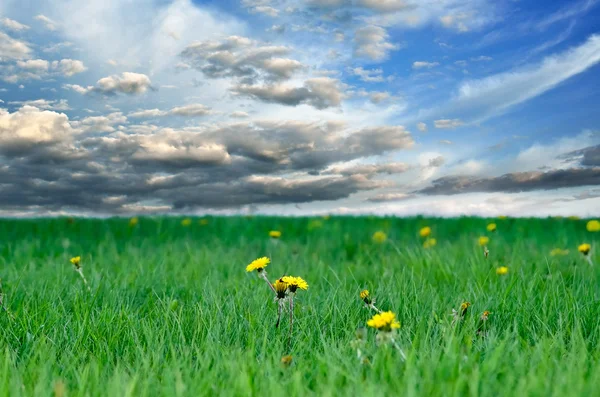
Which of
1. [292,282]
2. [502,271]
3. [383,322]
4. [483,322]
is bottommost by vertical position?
[483,322]

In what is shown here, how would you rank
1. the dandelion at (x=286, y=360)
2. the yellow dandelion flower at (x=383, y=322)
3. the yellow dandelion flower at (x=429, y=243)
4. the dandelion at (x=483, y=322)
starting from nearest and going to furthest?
1. the yellow dandelion flower at (x=383, y=322)
2. the dandelion at (x=286, y=360)
3. the dandelion at (x=483, y=322)
4. the yellow dandelion flower at (x=429, y=243)

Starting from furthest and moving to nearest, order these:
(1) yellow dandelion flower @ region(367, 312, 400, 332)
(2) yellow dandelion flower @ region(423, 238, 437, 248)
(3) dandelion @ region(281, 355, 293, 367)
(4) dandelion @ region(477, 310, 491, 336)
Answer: (2) yellow dandelion flower @ region(423, 238, 437, 248)
(4) dandelion @ region(477, 310, 491, 336)
(3) dandelion @ region(281, 355, 293, 367)
(1) yellow dandelion flower @ region(367, 312, 400, 332)

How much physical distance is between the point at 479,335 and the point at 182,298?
2.05m

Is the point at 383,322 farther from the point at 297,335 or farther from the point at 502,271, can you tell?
the point at 502,271

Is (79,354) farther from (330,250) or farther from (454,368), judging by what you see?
(330,250)

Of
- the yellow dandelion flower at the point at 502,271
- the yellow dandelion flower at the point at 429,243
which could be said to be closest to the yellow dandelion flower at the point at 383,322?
the yellow dandelion flower at the point at 502,271

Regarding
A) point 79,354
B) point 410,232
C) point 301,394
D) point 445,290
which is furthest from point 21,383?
point 410,232

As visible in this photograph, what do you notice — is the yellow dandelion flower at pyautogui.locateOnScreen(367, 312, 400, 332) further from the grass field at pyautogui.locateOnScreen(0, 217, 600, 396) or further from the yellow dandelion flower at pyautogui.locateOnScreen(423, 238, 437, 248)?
A: the yellow dandelion flower at pyautogui.locateOnScreen(423, 238, 437, 248)

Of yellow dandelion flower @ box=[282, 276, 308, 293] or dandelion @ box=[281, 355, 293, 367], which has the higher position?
yellow dandelion flower @ box=[282, 276, 308, 293]

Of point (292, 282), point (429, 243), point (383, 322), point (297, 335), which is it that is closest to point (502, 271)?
point (297, 335)

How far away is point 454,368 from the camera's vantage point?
209 cm

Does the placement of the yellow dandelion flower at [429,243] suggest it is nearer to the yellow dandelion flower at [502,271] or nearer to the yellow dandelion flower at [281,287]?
the yellow dandelion flower at [502,271]

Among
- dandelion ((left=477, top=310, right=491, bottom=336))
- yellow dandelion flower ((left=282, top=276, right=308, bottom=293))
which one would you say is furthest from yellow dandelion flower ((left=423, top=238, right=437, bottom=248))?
yellow dandelion flower ((left=282, top=276, right=308, bottom=293))

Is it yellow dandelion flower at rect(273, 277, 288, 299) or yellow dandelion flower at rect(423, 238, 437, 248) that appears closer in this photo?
yellow dandelion flower at rect(273, 277, 288, 299)
